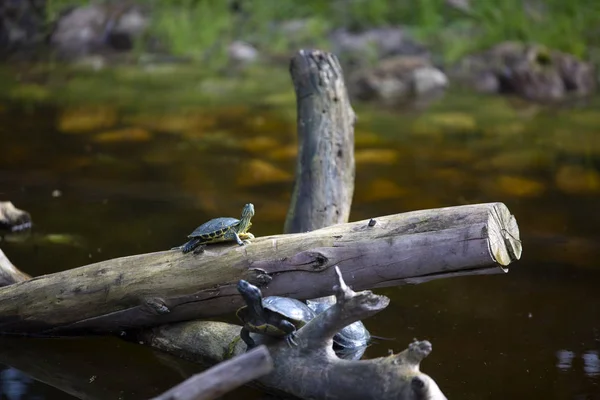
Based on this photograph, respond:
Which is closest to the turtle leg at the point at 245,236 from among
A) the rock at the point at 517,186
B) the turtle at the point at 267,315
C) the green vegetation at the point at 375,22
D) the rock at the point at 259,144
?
the turtle at the point at 267,315

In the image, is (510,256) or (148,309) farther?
(148,309)

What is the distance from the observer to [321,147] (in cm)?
411

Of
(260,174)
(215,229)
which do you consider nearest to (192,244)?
(215,229)

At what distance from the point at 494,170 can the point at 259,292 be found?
3.92 metres

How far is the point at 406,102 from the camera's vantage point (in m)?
9.62

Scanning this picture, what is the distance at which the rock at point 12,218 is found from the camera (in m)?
4.58

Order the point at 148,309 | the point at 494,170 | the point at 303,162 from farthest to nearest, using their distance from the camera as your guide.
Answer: the point at 494,170 < the point at 303,162 < the point at 148,309

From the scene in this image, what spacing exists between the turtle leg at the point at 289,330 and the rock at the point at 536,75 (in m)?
7.82

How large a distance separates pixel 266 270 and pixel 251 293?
0.23 meters

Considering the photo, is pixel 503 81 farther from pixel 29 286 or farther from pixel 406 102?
pixel 29 286

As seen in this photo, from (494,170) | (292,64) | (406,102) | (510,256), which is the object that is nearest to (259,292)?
(510,256)

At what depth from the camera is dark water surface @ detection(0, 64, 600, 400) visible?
3061 millimetres

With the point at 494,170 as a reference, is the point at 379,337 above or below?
above

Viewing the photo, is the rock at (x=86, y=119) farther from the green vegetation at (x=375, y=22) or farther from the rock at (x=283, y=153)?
the green vegetation at (x=375, y=22)
